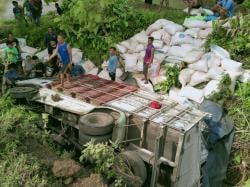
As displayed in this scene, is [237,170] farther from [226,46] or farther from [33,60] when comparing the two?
[33,60]

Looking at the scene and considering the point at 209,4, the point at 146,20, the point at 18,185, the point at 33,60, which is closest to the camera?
the point at 18,185

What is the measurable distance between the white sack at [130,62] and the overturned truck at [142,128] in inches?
121

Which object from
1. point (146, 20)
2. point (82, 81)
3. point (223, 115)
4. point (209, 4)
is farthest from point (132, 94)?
point (209, 4)

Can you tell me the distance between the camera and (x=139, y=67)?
10711 mm

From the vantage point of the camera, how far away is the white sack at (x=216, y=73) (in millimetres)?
9740

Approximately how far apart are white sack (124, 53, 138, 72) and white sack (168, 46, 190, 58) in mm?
979

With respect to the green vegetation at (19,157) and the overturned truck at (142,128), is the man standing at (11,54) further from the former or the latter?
the green vegetation at (19,157)

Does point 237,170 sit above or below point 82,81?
below

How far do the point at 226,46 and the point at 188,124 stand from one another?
4.79m

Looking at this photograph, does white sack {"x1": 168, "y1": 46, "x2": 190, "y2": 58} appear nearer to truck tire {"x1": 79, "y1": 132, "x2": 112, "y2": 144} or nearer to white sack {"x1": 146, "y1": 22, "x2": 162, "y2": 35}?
white sack {"x1": 146, "y1": 22, "x2": 162, "y2": 35}

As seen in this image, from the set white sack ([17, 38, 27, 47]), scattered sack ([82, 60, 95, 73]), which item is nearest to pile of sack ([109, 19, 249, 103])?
scattered sack ([82, 60, 95, 73])

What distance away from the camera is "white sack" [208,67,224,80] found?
9.74 meters

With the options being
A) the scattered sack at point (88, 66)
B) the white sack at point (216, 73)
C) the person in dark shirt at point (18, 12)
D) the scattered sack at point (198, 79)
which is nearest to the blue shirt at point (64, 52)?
the scattered sack at point (88, 66)

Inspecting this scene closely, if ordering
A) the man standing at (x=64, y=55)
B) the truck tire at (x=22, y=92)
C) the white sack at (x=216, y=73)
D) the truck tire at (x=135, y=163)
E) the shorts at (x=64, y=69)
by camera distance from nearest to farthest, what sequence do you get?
the truck tire at (x=135, y=163) < the truck tire at (x=22, y=92) < the shorts at (x=64, y=69) < the man standing at (x=64, y=55) < the white sack at (x=216, y=73)
